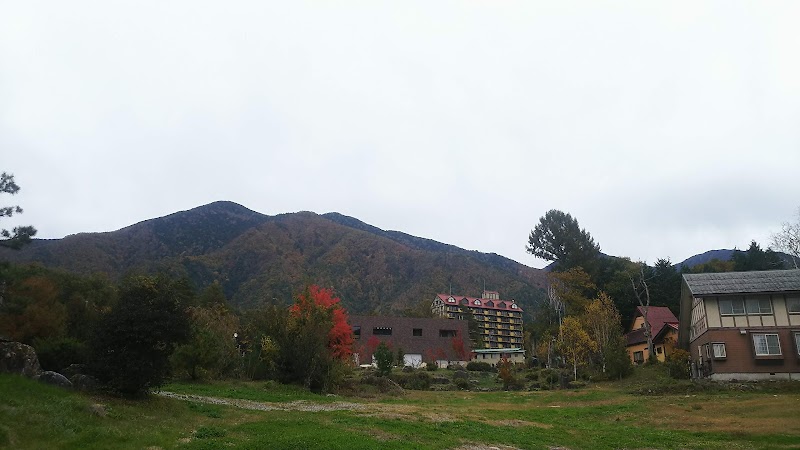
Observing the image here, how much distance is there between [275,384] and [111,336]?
14.0 meters

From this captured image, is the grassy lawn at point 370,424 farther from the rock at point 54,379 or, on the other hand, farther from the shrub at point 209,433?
the rock at point 54,379

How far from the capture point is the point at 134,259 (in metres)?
148

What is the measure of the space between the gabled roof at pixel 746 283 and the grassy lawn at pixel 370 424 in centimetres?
975

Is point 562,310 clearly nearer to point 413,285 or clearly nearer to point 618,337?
point 618,337

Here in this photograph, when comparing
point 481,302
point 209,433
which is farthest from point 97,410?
point 481,302

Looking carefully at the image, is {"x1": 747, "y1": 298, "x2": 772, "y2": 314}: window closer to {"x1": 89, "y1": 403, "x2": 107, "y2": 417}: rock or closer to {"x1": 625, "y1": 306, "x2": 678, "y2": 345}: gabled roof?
{"x1": 625, "y1": 306, "x2": 678, "y2": 345}: gabled roof

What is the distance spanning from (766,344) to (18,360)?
128 feet

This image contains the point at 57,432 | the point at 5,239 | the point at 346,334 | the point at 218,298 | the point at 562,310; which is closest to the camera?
the point at 57,432

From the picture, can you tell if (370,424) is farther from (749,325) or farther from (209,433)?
(749,325)

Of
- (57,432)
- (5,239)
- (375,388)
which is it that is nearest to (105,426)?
(57,432)

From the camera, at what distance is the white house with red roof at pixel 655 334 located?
4975 cm

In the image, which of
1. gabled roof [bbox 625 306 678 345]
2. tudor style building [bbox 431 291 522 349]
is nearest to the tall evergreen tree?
gabled roof [bbox 625 306 678 345]

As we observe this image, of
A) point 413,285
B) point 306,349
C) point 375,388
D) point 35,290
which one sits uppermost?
point 413,285

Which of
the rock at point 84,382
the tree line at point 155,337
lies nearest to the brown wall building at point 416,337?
the tree line at point 155,337
